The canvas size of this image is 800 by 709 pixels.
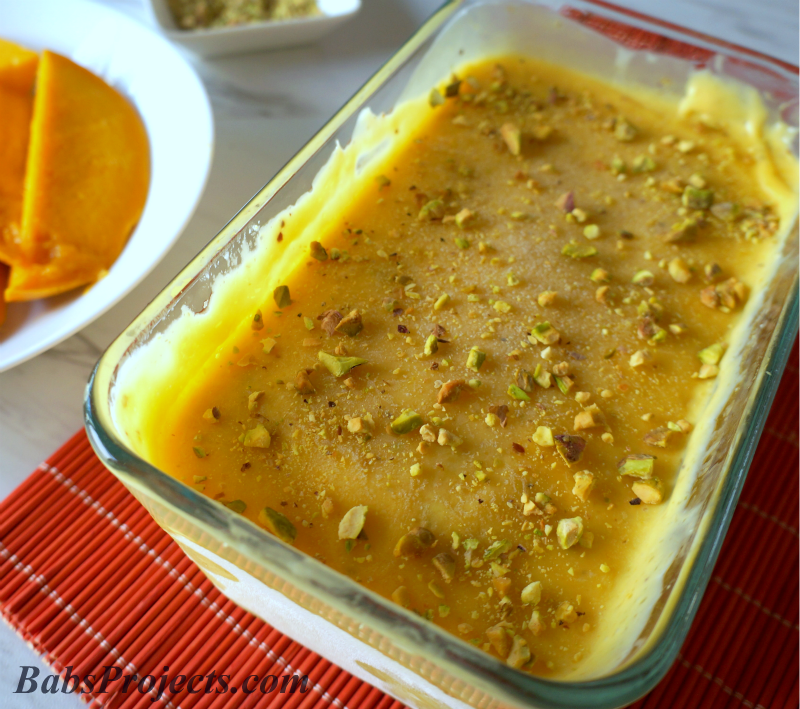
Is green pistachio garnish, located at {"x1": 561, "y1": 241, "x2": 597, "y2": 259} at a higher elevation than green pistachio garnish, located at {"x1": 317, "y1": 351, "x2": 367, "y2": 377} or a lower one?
higher

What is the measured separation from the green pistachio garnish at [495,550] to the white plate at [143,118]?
53 centimetres

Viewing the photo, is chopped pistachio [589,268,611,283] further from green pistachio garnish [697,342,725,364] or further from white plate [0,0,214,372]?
white plate [0,0,214,372]

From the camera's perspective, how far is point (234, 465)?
73cm

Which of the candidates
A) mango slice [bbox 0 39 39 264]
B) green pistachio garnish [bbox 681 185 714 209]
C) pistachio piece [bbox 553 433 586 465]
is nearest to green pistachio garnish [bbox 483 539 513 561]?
pistachio piece [bbox 553 433 586 465]

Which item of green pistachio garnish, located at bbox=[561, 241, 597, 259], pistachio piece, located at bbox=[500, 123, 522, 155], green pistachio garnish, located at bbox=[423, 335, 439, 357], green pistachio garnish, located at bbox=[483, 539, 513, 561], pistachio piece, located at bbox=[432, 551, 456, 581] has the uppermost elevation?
pistachio piece, located at bbox=[500, 123, 522, 155]

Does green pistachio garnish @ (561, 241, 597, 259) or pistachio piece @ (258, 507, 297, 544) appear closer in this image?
pistachio piece @ (258, 507, 297, 544)

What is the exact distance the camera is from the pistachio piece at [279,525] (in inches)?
26.7

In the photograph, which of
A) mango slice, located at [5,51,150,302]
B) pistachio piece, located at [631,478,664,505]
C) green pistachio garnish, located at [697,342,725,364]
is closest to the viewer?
pistachio piece, located at [631,478,664,505]

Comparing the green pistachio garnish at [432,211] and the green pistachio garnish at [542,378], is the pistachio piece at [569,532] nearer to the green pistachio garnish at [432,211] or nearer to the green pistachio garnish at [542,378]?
the green pistachio garnish at [542,378]

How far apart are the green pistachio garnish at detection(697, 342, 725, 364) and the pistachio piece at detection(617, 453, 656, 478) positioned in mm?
157

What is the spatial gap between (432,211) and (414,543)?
44 cm

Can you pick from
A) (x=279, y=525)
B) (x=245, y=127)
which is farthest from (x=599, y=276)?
(x=245, y=127)

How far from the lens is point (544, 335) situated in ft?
2.72

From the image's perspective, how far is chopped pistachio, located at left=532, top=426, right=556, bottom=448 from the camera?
753 mm
